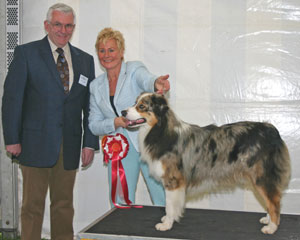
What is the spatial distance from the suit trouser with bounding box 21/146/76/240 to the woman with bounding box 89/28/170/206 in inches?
22.8

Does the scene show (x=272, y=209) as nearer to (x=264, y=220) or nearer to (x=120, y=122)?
(x=264, y=220)

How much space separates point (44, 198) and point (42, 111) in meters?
0.85

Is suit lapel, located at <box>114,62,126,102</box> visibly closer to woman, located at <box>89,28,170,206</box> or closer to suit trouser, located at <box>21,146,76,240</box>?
woman, located at <box>89,28,170,206</box>

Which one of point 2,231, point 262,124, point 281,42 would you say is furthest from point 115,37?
point 2,231

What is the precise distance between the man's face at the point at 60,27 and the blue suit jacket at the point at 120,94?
0.52 m

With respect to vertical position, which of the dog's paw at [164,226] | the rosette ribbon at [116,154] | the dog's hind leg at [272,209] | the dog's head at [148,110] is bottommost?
the dog's paw at [164,226]

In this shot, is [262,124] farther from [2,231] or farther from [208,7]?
[2,231]

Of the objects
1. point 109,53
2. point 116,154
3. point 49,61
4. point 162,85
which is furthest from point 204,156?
point 49,61

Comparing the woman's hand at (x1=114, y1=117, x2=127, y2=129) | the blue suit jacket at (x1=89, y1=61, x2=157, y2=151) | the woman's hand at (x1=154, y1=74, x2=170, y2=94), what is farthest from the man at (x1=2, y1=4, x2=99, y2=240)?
the woman's hand at (x1=154, y1=74, x2=170, y2=94)

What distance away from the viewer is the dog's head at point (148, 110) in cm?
271

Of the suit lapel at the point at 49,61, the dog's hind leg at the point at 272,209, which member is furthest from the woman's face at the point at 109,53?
the dog's hind leg at the point at 272,209

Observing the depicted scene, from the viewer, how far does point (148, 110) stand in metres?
2.71

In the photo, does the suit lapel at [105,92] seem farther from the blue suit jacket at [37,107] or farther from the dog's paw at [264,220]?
the dog's paw at [264,220]

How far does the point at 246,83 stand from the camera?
3947 millimetres
